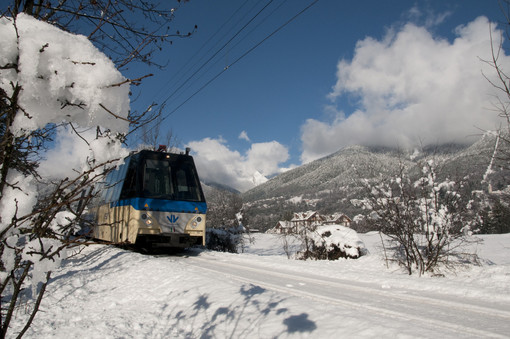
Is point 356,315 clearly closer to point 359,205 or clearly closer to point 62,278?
point 62,278

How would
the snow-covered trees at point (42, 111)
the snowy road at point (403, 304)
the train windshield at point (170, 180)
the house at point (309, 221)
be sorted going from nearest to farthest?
the snow-covered trees at point (42, 111)
the snowy road at point (403, 304)
the train windshield at point (170, 180)
the house at point (309, 221)

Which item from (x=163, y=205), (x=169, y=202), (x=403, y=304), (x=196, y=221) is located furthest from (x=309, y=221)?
(x=403, y=304)

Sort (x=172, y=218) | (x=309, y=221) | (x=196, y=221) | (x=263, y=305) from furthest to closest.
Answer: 1. (x=309, y=221)
2. (x=196, y=221)
3. (x=172, y=218)
4. (x=263, y=305)

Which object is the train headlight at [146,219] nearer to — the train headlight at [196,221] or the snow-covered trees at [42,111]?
the train headlight at [196,221]

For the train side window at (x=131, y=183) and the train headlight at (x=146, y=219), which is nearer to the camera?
the train headlight at (x=146, y=219)

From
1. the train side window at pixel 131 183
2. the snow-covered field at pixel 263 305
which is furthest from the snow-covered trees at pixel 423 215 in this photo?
the train side window at pixel 131 183

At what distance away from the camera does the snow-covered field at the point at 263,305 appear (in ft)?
11.0

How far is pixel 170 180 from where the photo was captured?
32.2 ft

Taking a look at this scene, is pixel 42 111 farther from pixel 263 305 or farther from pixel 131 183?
pixel 131 183

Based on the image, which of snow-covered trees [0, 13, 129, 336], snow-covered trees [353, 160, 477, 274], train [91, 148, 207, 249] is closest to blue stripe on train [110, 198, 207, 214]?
train [91, 148, 207, 249]

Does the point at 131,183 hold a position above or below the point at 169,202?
above

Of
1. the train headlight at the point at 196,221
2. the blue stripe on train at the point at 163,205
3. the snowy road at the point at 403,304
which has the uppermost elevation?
the blue stripe on train at the point at 163,205

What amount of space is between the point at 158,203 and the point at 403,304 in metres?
6.78

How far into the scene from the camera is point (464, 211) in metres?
8.37
